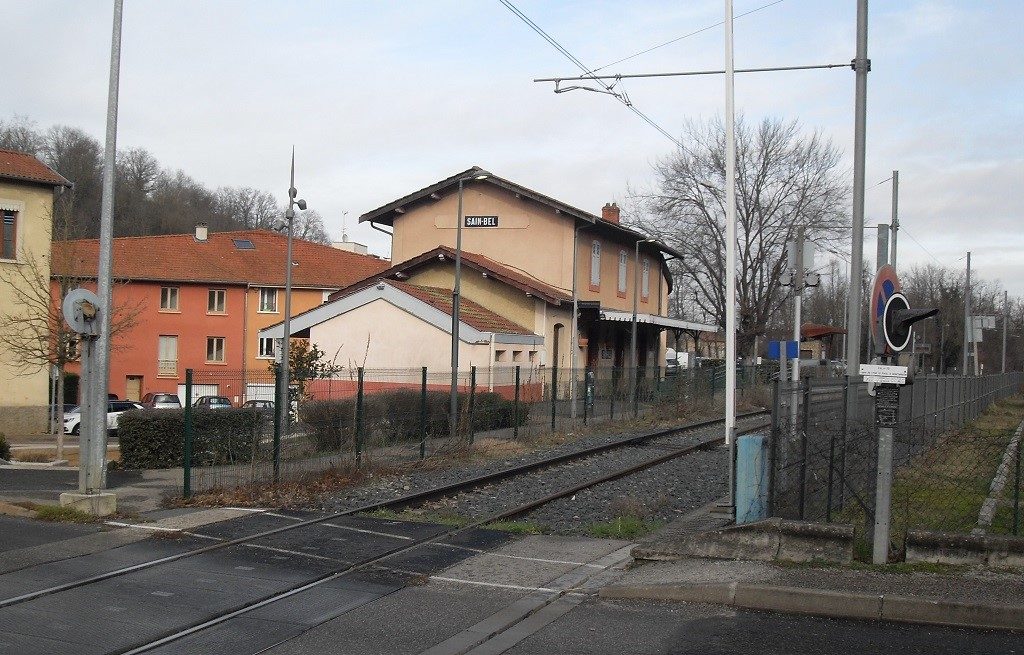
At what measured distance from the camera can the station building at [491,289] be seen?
3450cm

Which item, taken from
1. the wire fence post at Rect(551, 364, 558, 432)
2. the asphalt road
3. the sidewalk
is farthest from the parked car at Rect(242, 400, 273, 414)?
the wire fence post at Rect(551, 364, 558, 432)

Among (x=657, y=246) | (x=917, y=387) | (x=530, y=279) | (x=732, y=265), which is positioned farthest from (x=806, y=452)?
(x=657, y=246)

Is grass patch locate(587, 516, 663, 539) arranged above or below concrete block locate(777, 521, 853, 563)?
below

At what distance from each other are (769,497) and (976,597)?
A: 240cm

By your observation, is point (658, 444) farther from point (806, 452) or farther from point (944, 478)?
point (806, 452)

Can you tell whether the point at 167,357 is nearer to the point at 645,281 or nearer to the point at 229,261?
the point at 229,261

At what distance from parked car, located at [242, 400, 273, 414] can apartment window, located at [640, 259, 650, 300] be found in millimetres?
35800

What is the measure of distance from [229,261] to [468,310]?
2631cm

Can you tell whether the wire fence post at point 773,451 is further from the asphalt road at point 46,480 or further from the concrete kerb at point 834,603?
the asphalt road at point 46,480

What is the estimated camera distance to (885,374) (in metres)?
8.45

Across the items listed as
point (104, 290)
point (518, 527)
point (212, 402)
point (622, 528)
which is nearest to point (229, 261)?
point (212, 402)

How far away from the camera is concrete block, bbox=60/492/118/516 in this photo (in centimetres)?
1198

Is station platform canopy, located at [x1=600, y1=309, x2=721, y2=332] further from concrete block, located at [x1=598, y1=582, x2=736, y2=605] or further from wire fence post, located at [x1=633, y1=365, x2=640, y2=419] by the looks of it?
concrete block, located at [x1=598, y1=582, x2=736, y2=605]

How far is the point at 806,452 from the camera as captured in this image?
33.0 feet
